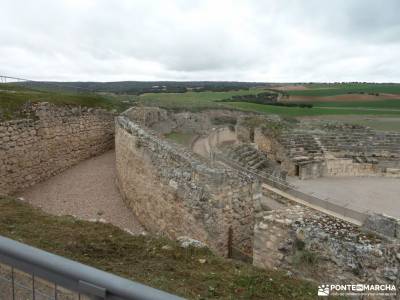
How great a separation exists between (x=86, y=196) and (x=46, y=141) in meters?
3.75

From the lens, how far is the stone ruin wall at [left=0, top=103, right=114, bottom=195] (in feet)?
43.9

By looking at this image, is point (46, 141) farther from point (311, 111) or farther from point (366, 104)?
point (366, 104)

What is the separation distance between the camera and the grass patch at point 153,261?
212 inches

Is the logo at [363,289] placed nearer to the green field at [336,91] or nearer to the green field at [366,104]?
the green field at [366,104]

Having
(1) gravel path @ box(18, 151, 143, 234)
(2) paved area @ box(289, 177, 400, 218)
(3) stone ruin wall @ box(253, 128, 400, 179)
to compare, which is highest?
(1) gravel path @ box(18, 151, 143, 234)

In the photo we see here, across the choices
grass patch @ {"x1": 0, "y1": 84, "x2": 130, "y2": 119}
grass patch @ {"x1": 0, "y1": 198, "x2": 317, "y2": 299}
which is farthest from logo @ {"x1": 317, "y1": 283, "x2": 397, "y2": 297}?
grass patch @ {"x1": 0, "y1": 84, "x2": 130, "y2": 119}

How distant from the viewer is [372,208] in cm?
1662

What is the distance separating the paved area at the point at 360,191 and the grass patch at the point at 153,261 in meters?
11.7

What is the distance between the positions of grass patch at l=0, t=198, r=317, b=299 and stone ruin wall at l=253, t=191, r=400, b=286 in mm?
1399

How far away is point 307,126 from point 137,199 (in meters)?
18.6

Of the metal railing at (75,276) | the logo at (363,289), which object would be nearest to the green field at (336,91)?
the logo at (363,289)

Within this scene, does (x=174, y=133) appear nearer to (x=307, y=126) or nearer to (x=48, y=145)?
(x=307, y=126)

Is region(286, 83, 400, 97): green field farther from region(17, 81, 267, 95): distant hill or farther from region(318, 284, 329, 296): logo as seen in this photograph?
region(318, 284, 329, 296): logo

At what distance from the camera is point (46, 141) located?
15.4m
